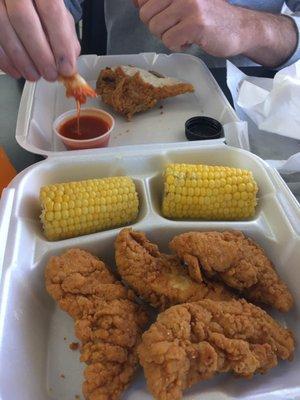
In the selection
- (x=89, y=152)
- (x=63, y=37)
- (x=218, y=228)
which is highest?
(x=63, y=37)

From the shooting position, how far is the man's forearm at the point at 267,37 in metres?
1.97

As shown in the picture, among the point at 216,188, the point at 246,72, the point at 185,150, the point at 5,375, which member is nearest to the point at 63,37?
the point at 185,150

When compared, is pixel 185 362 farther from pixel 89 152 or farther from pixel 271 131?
pixel 271 131

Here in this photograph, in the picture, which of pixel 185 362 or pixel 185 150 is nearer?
pixel 185 362

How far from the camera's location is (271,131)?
1.73 meters

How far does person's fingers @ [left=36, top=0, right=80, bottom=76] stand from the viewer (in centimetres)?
122

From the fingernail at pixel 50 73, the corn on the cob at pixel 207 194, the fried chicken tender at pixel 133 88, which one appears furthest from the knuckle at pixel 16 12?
the fried chicken tender at pixel 133 88

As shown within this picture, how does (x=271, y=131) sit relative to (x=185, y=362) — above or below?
below

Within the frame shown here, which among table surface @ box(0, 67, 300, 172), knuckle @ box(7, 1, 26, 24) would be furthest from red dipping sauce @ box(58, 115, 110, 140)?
knuckle @ box(7, 1, 26, 24)

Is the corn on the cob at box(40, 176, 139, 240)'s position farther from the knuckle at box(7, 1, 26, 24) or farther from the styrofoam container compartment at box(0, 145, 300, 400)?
the knuckle at box(7, 1, 26, 24)

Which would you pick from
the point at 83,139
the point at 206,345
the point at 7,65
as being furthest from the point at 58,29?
the point at 206,345

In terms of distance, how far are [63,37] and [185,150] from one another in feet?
1.81

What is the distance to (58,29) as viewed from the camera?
122 cm

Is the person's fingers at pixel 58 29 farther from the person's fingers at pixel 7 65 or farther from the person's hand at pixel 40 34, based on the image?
the person's fingers at pixel 7 65
